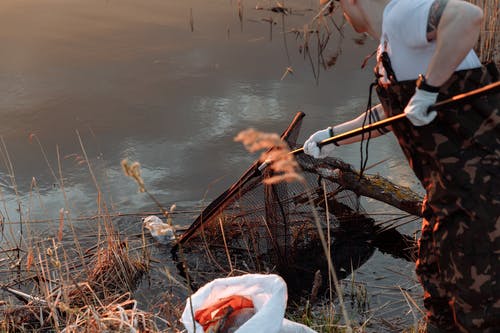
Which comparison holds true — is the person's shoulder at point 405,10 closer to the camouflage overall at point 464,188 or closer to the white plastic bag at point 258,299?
the camouflage overall at point 464,188

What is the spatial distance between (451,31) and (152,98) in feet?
16.2

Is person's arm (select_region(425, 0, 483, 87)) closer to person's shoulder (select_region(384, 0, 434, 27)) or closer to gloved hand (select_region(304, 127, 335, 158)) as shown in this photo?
person's shoulder (select_region(384, 0, 434, 27))

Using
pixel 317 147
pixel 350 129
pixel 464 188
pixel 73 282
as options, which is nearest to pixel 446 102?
pixel 464 188

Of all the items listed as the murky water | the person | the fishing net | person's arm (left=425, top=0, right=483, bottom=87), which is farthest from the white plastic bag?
the murky water

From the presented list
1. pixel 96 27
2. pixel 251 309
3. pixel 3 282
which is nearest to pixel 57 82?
pixel 96 27

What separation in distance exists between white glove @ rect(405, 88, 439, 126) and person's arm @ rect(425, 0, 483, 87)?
0.20ft

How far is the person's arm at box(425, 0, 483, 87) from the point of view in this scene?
2.16 m

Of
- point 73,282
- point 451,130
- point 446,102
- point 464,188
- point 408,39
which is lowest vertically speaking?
point 73,282

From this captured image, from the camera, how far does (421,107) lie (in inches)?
87.9

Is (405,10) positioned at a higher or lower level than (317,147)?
higher

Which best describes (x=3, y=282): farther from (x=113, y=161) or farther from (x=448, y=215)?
(x=448, y=215)

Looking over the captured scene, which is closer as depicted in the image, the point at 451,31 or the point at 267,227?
the point at 451,31

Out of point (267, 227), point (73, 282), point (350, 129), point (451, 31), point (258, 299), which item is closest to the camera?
point (451, 31)

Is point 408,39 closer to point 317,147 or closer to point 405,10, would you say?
point 405,10
